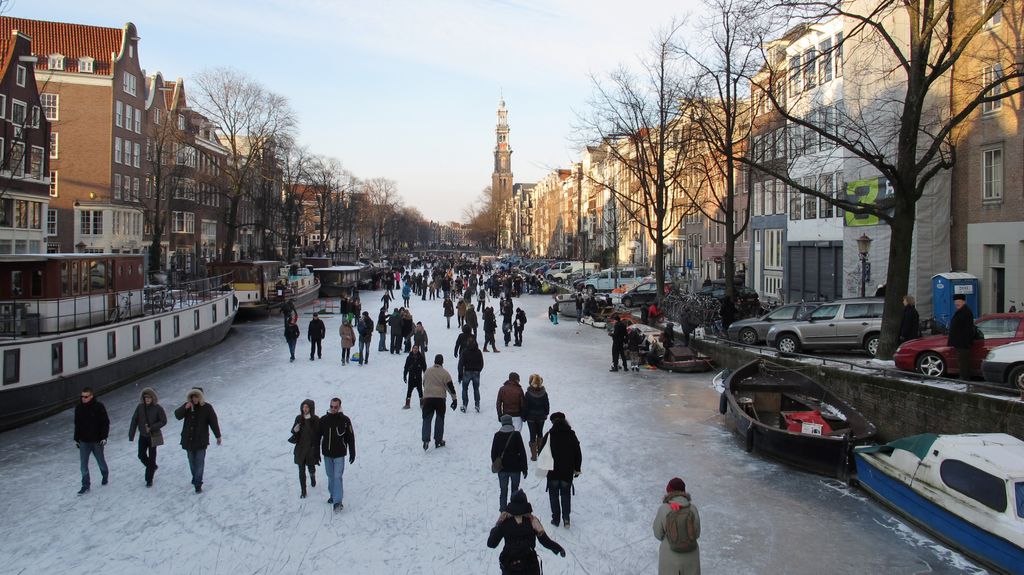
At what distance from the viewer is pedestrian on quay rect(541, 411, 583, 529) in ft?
29.6

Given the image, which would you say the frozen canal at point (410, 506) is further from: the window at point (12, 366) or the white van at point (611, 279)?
the white van at point (611, 279)

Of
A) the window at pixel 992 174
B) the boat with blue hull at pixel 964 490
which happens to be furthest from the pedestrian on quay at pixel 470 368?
the window at pixel 992 174

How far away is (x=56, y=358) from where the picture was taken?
17.1m

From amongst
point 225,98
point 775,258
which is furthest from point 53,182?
point 775,258

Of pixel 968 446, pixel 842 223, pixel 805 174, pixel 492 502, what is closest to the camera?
pixel 968 446

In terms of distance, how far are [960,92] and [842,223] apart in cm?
889

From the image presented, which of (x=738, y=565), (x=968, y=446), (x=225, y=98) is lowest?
(x=738, y=565)

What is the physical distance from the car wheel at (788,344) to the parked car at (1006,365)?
707cm

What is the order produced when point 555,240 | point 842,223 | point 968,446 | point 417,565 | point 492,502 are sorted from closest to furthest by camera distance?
point 417,565, point 968,446, point 492,502, point 842,223, point 555,240

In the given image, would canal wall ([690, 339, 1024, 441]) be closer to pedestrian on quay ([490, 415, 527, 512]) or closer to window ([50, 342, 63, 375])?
pedestrian on quay ([490, 415, 527, 512])

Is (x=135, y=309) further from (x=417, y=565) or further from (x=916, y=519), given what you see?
(x=916, y=519)

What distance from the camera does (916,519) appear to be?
9.77 metres

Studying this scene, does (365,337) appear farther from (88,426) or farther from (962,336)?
(962,336)

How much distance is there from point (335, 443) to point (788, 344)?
1409cm
